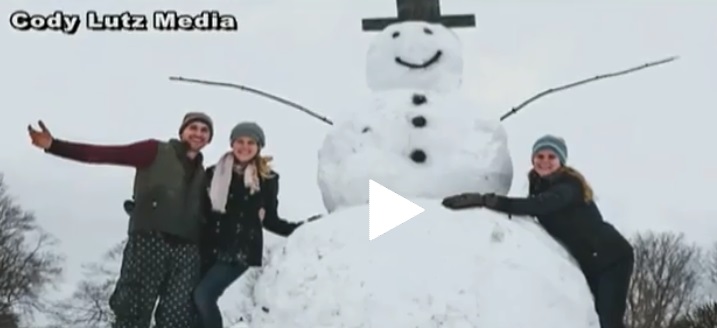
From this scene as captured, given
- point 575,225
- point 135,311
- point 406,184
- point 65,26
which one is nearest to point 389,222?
point 406,184

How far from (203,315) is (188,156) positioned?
0.76 metres

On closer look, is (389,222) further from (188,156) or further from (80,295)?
(80,295)

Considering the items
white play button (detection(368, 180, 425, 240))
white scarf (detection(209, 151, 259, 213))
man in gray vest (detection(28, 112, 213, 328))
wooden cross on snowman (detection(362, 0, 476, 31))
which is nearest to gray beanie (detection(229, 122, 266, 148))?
white scarf (detection(209, 151, 259, 213))

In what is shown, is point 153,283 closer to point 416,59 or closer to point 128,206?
point 128,206

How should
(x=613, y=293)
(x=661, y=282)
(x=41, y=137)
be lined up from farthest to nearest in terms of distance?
1. (x=661, y=282)
2. (x=613, y=293)
3. (x=41, y=137)

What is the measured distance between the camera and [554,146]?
539 cm

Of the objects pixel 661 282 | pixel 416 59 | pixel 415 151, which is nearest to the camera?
pixel 415 151

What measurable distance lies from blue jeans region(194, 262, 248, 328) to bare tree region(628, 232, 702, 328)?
16807 millimetres

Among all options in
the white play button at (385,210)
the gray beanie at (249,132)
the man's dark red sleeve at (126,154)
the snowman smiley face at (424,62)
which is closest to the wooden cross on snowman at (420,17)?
the snowman smiley face at (424,62)

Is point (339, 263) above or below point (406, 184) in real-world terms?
below

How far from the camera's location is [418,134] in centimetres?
570

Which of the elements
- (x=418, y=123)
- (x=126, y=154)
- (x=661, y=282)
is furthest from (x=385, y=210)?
(x=661, y=282)

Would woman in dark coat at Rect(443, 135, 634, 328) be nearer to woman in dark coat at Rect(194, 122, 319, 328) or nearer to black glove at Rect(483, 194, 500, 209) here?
black glove at Rect(483, 194, 500, 209)

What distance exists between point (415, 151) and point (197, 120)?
1156mm
